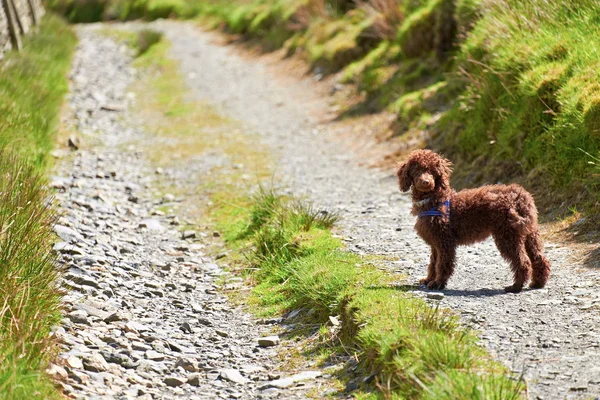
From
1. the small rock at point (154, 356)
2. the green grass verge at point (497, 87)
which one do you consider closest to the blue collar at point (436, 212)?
the green grass verge at point (497, 87)

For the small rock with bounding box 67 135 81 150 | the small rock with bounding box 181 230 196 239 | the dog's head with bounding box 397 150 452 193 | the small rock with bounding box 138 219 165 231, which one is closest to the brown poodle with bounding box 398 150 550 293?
the dog's head with bounding box 397 150 452 193

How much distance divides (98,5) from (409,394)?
37278mm

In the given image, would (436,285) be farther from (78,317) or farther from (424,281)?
(78,317)

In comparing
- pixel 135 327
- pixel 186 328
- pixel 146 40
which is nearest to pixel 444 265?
pixel 186 328

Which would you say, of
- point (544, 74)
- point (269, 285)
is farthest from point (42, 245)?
point (544, 74)

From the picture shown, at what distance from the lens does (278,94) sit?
1839 cm

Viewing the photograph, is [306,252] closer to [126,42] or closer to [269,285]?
[269,285]

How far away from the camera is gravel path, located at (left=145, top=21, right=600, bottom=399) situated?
520 centimetres

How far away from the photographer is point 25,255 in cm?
620

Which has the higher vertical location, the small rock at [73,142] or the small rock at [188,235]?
the small rock at [188,235]

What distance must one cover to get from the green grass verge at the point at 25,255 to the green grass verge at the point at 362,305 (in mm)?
2038

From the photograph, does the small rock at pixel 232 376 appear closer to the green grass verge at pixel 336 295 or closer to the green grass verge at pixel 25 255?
the green grass verge at pixel 336 295

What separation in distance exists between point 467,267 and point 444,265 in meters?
0.84

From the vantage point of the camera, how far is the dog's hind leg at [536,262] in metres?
6.57
